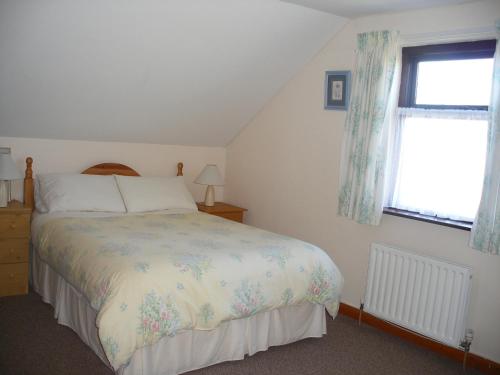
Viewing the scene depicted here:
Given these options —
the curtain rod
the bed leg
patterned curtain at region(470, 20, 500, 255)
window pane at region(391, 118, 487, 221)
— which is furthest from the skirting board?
the curtain rod

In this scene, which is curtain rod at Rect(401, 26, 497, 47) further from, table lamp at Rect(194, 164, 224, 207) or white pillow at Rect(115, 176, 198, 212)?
white pillow at Rect(115, 176, 198, 212)

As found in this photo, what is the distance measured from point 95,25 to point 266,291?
1.99 metres

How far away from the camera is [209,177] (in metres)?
4.47

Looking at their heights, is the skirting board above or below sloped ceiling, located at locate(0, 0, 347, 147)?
below

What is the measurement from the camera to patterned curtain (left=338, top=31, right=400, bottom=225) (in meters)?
3.27

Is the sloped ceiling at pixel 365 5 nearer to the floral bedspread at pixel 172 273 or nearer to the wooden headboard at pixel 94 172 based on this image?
the floral bedspread at pixel 172 273

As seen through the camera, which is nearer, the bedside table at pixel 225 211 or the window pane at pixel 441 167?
the window pane at pixel 441 167

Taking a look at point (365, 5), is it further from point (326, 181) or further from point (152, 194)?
point (152, 194)

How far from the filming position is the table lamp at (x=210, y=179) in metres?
4.46

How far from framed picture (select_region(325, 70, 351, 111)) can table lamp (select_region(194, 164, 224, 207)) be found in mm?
1275

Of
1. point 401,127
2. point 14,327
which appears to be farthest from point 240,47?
point 14,327

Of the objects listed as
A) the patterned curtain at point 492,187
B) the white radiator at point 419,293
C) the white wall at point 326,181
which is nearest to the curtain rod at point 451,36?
the white wall at point 326,181

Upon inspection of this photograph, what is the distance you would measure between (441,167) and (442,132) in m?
0.23

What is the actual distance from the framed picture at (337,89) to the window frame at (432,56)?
1.39ft
